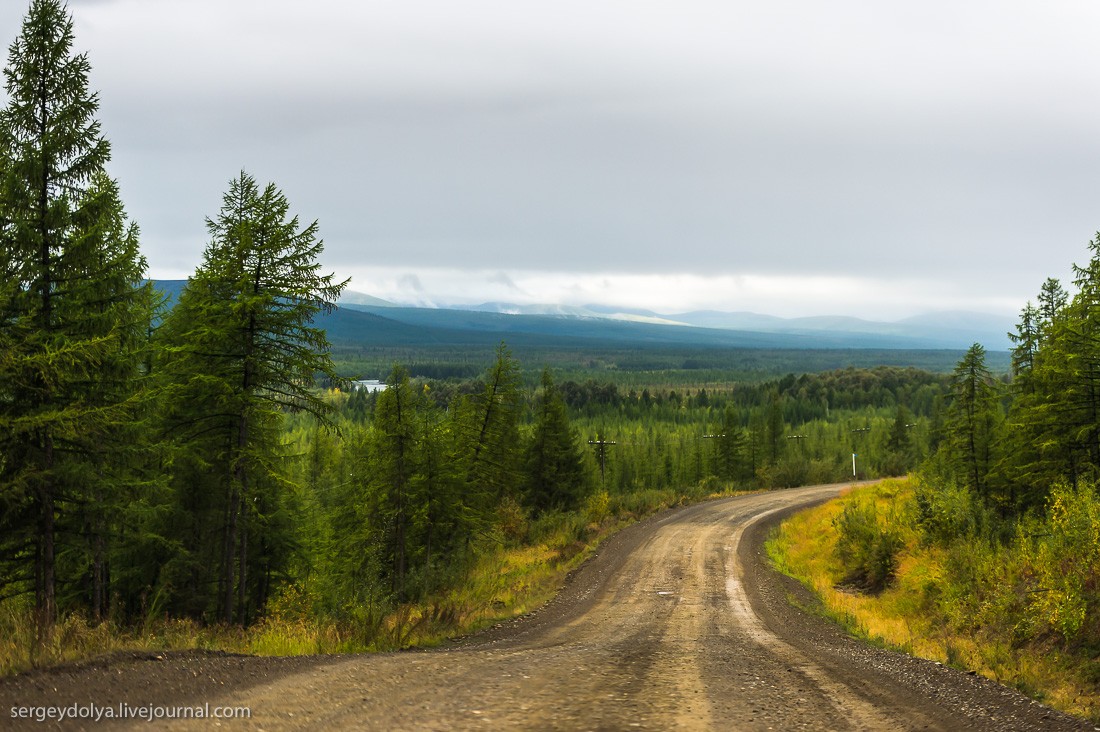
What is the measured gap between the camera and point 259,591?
26672 millimetres

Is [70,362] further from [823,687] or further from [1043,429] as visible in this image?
[1043,429]

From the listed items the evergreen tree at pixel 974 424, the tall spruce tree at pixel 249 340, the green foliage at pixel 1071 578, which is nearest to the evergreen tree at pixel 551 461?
the evergreen tree at pixel 974 424

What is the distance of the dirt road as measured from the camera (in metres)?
6.38

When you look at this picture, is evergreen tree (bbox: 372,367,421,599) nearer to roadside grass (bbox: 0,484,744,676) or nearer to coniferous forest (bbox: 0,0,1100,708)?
coniferous forest (bbox: 0,0,1100,708)

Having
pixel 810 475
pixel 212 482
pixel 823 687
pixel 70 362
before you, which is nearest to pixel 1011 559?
pixel 823 687

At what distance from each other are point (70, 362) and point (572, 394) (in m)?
131

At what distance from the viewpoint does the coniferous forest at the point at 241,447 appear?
45.5ft

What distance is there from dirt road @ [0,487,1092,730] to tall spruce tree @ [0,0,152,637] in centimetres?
893

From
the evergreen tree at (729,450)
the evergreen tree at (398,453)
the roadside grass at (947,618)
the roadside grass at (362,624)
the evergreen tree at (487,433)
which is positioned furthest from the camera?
the evergreen tree at (729,450)

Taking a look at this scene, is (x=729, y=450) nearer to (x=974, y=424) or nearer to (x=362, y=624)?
(x=974, y=424)

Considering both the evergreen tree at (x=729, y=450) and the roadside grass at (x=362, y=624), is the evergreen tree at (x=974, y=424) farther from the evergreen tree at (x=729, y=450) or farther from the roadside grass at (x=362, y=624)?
the evergreen tree at (x=729, y=450)

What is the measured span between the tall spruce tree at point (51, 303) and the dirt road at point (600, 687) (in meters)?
8.93

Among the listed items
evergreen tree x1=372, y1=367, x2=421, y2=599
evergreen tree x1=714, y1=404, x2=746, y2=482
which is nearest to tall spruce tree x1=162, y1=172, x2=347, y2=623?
evergreen tree x1=372, y1=367, x2=421, y2=599

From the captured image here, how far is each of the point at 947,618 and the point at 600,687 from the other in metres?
10.5
